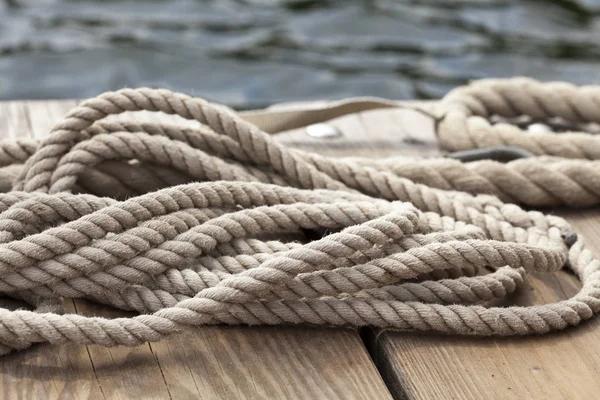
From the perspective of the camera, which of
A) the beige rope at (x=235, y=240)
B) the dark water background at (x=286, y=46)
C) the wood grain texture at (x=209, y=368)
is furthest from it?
the dark water background at (x=286, y=46)

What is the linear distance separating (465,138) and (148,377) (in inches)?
49.4

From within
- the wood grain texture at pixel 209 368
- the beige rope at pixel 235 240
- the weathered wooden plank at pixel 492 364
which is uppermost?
the beige rope at pixel 235 240

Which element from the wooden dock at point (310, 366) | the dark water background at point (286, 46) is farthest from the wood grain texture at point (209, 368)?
the dark water background at point (286, 46)

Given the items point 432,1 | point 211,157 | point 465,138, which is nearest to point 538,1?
point 432,1

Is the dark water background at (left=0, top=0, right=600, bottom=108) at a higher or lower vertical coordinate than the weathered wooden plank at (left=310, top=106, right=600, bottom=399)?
lower

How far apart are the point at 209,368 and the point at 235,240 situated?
12.2 inches

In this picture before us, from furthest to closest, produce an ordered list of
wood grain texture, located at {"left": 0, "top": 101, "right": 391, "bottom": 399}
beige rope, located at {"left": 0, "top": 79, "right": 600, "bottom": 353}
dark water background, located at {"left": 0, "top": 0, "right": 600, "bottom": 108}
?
1. dark water background, located at {"left": 0, "top": 0, "right": 600, "bottom": 108}
2. beige rope, located at {"left": 0, "top": 79, "right": 600, "bottom": 353}
3. wood grain texture, located at {"left": 0, "top": 101, "right": 391, "bottom": 399}

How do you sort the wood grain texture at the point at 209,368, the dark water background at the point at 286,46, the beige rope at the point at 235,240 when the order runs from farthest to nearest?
the dark water background at the point at 286,46 < the beige rope at the point at 235,240 < the wood grain texture at the point at 209,368

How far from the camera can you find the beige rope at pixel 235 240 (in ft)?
5.66

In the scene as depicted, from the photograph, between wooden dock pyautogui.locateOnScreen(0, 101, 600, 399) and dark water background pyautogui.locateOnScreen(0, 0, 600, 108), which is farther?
dark water background pyautogui.locateOnScreen(0, 0, 600, 108)

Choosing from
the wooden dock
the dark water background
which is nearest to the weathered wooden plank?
the wooden dock

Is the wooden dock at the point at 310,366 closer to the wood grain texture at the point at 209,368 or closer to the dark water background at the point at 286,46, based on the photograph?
the wood grain texture at the point at 209,368

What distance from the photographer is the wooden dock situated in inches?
64.2

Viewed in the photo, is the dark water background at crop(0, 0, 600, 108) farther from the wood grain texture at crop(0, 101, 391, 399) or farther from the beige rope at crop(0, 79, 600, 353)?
the wood grain texture at crop(0, 101, 391, 399)
